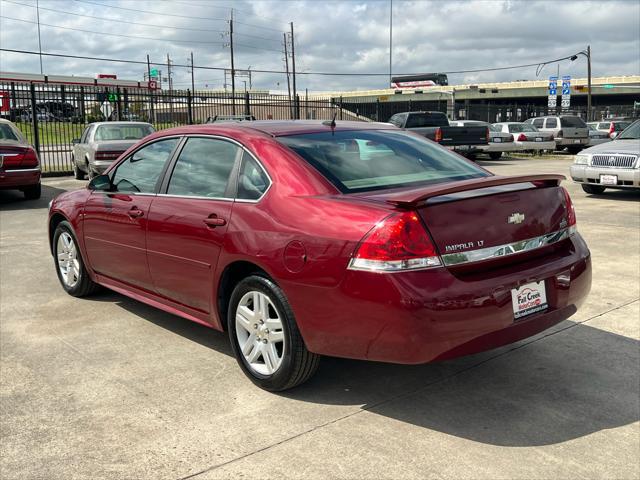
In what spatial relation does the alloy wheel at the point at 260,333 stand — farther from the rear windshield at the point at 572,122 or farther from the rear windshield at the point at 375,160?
the rear windshield at the point at 572,122

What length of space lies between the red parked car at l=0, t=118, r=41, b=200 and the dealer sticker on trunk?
36.3 ft

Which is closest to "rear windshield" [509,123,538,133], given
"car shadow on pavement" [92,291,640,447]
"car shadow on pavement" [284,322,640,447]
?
"car shadow on pavement" [92,291,640,447]

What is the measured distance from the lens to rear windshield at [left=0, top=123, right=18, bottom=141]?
12703 mm

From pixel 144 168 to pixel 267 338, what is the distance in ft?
6.37

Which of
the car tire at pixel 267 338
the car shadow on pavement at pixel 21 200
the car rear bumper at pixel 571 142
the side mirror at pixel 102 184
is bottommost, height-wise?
the car tire at pixel 267 338

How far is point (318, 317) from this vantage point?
3377 millimetres

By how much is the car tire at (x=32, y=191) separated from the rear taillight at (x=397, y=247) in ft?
37.6

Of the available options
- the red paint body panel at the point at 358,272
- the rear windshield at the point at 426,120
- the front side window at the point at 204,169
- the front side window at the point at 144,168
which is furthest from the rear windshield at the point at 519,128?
the front side window at the point at 204,169

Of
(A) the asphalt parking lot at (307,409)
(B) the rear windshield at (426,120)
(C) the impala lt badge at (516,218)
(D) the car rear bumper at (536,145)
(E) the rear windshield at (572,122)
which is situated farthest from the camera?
(E) the rear windshield at (572,122)

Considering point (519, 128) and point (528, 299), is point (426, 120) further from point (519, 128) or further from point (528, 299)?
point (528, 299)

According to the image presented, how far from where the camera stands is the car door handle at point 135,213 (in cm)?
466

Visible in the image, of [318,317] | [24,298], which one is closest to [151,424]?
[318,317]

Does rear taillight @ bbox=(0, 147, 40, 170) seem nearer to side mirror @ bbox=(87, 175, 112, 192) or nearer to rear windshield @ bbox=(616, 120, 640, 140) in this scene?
side mirror @ bbox=(87, 175, 112, 192)

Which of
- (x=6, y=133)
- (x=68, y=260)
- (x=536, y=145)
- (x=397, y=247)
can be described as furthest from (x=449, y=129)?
(x=397, y=247)
